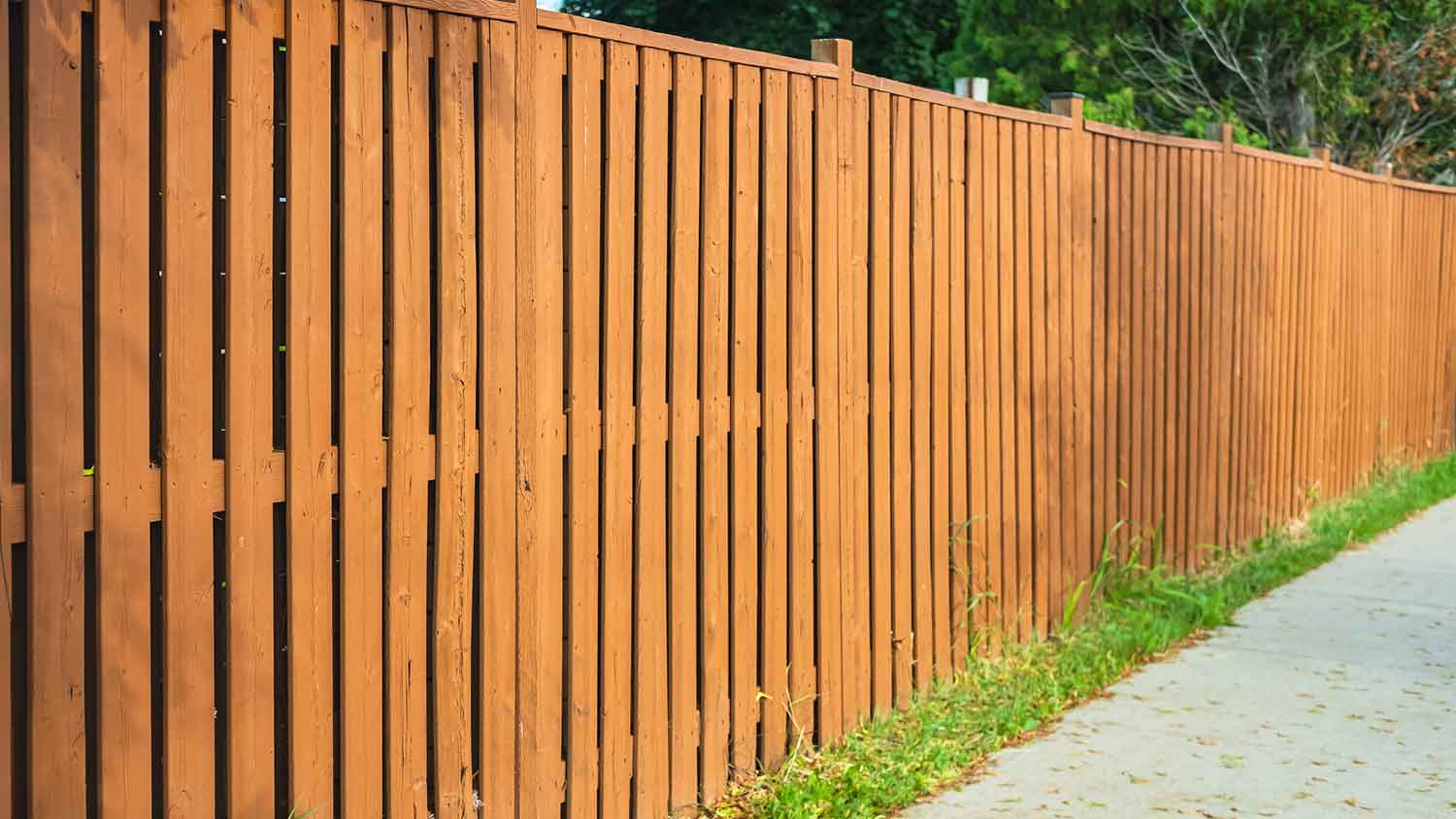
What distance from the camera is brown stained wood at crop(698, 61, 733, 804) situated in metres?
4.90

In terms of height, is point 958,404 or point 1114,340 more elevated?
point 1114,340

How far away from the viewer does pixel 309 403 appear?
361 centimetres

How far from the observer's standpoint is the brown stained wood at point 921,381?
6.07m

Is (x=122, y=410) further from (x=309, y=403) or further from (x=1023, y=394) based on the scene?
(x=1023, y=394)

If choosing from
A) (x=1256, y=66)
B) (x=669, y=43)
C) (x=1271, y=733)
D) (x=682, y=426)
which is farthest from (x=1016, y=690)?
(x=1256, y=66)

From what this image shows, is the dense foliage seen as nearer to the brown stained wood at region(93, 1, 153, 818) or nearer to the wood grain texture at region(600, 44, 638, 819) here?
the wood grain texture at region(600, 44, 638, 819)

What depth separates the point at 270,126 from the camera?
11.4 ft

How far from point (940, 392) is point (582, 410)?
7.15 feet

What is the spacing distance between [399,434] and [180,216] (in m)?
0.76

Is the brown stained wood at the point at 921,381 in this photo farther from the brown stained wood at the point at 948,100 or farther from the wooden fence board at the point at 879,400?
the wooden fence board at the point at 879,400

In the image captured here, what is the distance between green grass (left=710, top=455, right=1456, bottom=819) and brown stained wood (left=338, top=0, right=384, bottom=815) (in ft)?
4.76

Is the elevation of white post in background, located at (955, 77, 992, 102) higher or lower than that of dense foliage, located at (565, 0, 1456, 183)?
lower

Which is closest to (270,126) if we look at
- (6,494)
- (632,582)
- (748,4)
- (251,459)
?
(251,459)

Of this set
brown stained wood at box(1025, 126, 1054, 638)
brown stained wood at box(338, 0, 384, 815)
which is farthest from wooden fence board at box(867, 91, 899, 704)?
brown stained wood at box(338, 0, 384, 815)
